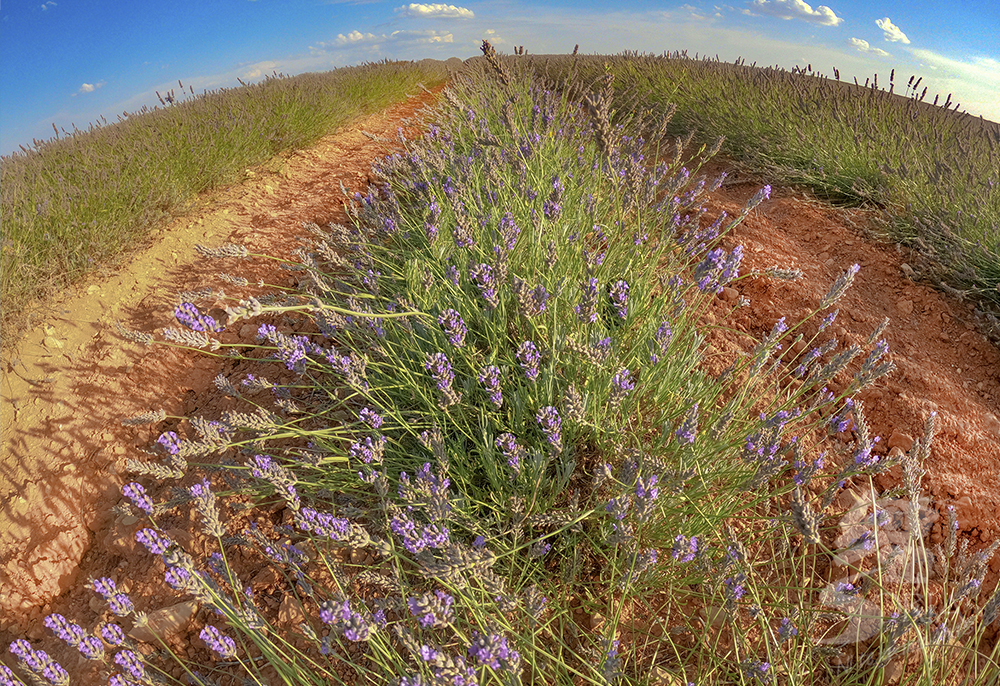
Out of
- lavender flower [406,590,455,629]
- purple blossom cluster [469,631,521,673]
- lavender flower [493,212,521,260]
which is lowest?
purple blossom cluster [469,631,521,673]

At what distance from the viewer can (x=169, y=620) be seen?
1569 mm

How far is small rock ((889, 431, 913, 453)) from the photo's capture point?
1.81 metres

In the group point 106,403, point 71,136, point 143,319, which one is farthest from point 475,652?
point 71,136

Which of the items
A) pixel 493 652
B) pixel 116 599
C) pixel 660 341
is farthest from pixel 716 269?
pixel 116 599

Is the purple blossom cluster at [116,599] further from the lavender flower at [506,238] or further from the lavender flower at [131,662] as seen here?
the lavender flower at [506,238]

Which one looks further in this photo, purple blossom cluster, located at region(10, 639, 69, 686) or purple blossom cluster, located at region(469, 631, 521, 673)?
purple blossom cluster, located at region(10, 639, 69, 686)

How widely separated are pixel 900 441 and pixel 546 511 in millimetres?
1403

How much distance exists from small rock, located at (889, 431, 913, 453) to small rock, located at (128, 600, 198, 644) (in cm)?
248

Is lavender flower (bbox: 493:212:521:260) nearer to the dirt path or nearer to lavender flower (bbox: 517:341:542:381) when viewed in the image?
lavender flower (bbox: 517:341:542:381)

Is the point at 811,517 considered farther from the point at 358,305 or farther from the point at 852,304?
the point at 852,304

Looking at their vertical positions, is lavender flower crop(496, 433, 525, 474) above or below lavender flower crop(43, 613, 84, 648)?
above

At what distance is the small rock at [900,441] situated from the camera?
5.94 feet

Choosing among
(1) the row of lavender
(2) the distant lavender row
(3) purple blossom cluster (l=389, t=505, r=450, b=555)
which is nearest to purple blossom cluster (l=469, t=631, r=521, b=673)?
(1) the row of lavender

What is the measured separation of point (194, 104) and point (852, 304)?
263 inches
